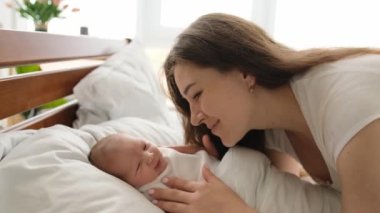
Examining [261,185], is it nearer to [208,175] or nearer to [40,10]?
[208,175]

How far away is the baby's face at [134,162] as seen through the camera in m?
1.01

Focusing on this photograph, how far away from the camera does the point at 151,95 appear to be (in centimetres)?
162

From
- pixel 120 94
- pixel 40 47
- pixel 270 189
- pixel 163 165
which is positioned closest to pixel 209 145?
pixel 163 165

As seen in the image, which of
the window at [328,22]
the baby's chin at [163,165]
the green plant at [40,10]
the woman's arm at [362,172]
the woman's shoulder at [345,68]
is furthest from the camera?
the window at [328,22]

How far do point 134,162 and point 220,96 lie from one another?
0.28 m

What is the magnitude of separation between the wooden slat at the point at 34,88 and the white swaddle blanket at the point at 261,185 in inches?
16.1

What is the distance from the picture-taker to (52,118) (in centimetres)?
136

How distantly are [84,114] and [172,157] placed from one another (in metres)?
0.55

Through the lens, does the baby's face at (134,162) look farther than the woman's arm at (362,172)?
Yes

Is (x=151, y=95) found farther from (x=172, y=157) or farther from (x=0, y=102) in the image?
(x=0, y=102)

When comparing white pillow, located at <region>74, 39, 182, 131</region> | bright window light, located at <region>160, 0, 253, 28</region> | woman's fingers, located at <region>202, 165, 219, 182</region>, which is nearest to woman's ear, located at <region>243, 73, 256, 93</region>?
woman's fingers, located at <region>202, 165, 219, 182</region>

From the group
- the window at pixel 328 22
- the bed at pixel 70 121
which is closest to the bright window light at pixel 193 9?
the window at pixel 328 22

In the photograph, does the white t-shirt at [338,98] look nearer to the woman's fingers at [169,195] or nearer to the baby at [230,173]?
the baby at [230,173]

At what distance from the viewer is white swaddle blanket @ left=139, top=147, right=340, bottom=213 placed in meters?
0.93
